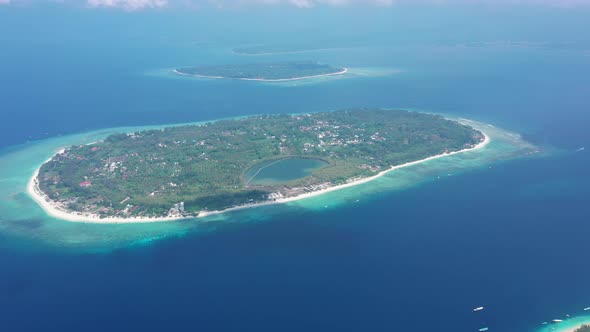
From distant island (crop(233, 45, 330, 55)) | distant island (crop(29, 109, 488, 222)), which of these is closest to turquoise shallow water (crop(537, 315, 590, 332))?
distant island (crop(29, 109, 488, 222))

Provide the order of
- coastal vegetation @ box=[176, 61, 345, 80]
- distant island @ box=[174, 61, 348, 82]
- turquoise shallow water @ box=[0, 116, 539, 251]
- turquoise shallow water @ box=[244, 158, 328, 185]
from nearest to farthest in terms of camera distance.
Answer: turquoise shallow water @ box=[0, 116, 539, 251] < turquoise shallow water @ box=[244, 158, 328, 185] < distant island @ box=[174, 61, 348, 82] < coastal vegetation @ box=[176, 61, 345, 80]

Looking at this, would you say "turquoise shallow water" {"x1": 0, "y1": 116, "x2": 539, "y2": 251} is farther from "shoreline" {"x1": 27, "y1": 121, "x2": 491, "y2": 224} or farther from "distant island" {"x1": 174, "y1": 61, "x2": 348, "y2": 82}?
"distant island" {"x1": 174, "y1": 61, "x2": 348, "y2": 82}

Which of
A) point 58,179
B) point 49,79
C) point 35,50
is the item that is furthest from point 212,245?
point 35,50

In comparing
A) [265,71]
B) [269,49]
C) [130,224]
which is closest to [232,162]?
[130,224]

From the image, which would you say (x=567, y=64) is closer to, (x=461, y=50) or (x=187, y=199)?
(x=461, y=50)

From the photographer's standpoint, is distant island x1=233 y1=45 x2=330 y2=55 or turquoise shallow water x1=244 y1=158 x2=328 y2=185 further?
distant island x1=233 y1=45 x2=330 y2=55

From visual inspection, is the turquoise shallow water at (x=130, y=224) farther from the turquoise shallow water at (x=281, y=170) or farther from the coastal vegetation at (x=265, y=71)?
the coastal vegetation at (x=265, y=71)
